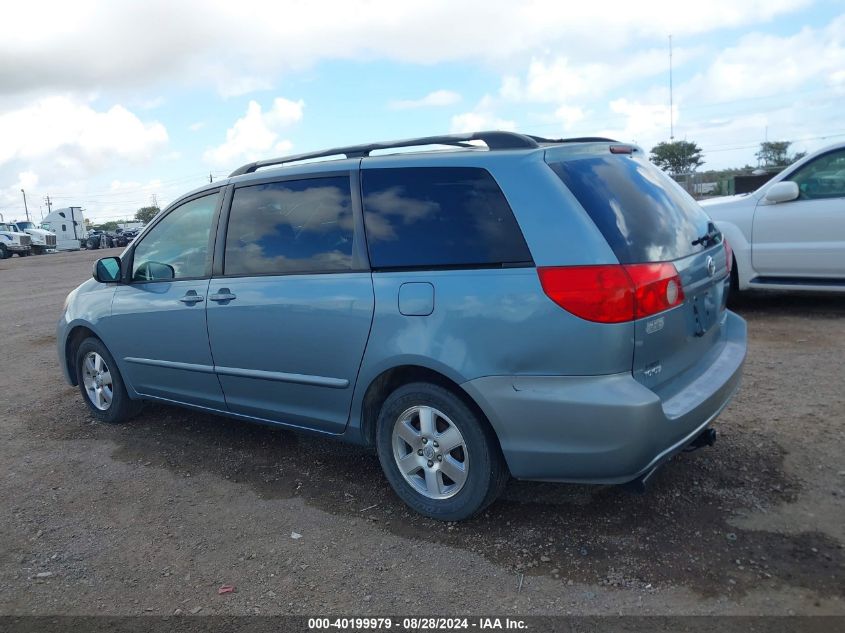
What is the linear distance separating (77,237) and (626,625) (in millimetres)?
58377

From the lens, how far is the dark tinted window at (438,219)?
10.7 ft

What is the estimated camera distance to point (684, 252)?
11.1 feet

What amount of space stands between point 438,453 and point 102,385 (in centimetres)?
321

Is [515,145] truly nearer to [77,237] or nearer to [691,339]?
[691,339]

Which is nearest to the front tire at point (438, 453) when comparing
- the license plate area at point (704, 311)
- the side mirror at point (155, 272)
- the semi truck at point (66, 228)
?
the license plate area at point (704, 311)

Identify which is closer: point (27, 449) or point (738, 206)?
point (27, 449)

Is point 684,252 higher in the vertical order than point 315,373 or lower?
higher

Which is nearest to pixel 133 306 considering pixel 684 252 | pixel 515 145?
pixel 515 145

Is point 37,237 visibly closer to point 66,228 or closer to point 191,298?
point 66,228

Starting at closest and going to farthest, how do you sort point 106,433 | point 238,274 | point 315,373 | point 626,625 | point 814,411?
point 626,625, point 315,373, point 238,274, point 814,411, point 106,433

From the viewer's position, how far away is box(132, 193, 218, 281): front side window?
4578 millimetres

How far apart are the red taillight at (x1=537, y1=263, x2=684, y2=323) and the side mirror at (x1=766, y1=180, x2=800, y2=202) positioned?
499 centimetres

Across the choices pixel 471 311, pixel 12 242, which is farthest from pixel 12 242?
pixel 471 311

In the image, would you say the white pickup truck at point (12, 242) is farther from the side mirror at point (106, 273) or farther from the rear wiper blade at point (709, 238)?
the rear wiper blade at point (709, 238)
